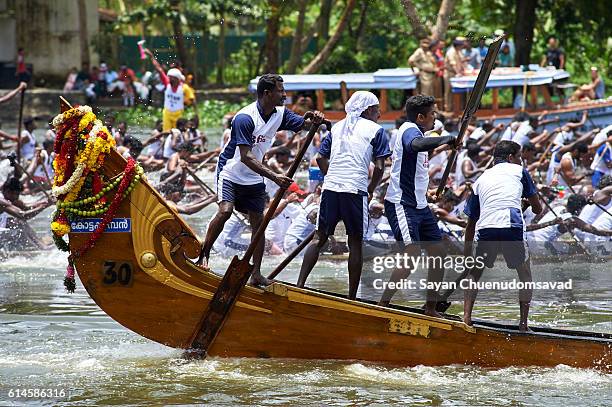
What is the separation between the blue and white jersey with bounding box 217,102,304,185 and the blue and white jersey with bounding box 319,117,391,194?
1.59ft

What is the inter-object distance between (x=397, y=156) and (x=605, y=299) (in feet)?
14.2

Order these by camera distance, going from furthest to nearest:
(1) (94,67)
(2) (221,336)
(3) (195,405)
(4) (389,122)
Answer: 1. (1) (94,67)
2. (4) (389,122)
3. (2) (221,336)
4. (3) (195,405)

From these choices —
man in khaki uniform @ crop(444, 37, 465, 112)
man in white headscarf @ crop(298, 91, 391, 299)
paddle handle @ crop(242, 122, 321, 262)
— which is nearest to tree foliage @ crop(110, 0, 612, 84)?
man in khaki uniform @ crop(444, 37, 465, 112)

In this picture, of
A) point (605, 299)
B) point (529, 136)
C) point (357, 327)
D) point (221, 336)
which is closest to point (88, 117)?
point (221, 336)

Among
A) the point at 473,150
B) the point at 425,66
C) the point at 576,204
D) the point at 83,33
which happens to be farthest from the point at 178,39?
the point at 576,204

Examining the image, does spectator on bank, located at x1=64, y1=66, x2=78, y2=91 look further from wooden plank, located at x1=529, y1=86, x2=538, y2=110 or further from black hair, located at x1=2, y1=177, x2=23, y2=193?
black hair, located at x1=2, y1=177, x2=23, y2=193

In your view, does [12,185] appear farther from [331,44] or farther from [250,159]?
[331,44]

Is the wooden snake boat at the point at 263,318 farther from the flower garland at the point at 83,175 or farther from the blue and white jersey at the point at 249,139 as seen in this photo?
the blue and white jersey at the point at 249,139

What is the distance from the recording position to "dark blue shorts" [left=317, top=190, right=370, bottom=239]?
969 cm

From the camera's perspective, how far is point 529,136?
72.4 ft

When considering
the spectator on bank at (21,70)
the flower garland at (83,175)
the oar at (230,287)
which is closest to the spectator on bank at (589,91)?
the spectator on bank at (21,70)

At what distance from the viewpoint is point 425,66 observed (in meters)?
25.7

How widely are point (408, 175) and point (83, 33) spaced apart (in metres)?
28.9

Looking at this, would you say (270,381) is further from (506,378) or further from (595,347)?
(595,347)
